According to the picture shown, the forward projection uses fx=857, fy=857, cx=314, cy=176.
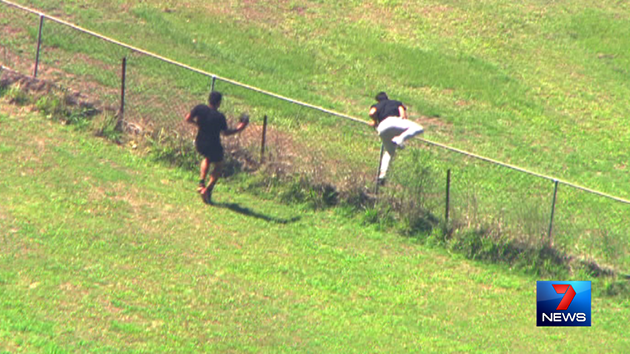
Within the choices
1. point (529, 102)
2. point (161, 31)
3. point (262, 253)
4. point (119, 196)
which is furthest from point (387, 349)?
point (161, 31)

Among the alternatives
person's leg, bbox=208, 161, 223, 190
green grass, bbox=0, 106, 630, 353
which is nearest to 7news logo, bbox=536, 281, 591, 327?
green grass, bbox=0, 106, 630, 353

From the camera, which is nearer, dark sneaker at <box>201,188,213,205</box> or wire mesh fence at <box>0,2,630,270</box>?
wire mesh fence at <box>0,2,630,270</box>

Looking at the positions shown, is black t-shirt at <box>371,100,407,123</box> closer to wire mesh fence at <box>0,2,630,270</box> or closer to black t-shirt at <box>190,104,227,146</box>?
wire mesh fence at <box>0,2,630,270</box>

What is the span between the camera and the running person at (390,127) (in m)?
11.3

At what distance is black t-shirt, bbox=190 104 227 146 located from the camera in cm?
1121

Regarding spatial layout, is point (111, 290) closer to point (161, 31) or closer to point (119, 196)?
point (119, 196)

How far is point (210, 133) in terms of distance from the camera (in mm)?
11359

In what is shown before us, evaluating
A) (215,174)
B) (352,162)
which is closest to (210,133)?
(215,174)

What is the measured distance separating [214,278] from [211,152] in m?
2.36

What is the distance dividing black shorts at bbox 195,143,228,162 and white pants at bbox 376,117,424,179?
2166 millimetres

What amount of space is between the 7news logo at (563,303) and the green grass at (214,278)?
131 mm

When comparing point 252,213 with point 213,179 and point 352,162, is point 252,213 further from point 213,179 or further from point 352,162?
point 352,162

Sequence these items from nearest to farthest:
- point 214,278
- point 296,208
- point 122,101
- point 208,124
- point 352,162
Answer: point 214,278
point 208,124
point 296,208
point 352,162
point 122,101

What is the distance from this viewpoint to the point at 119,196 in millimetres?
11188
